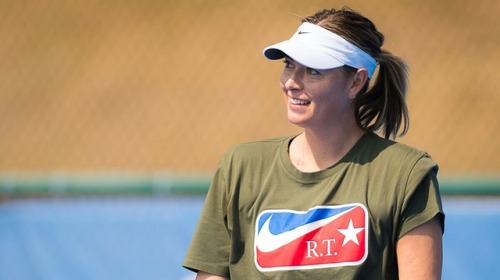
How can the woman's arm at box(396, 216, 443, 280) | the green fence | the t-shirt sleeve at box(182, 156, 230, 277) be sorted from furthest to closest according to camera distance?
the green fence → the t-shirt sleeve at box(182, 156, 230, 277) → the woman's arm at box(396, 216, 443, 280)

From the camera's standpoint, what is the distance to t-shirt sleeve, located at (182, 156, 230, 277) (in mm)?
2670

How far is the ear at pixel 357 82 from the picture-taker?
2.63 meters

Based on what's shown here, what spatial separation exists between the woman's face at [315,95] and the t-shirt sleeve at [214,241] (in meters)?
0.30

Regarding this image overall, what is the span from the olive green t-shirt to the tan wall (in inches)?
211

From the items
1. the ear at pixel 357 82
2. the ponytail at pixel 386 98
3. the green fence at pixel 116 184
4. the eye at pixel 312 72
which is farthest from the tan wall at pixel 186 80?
the eye at pixel 312 72

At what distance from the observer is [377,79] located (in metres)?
2.74

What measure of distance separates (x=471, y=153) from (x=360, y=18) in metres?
5.65

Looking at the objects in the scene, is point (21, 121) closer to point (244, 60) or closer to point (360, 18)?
point (244, 60)

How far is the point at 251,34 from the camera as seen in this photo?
363 inches

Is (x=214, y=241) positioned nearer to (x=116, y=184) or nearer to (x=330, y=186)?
(x=330, y=186)

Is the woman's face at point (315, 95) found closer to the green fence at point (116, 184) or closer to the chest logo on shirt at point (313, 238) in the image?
the chest logo on shirt at point (313, 238)

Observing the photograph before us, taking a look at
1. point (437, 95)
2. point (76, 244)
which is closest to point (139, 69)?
point (437, 95)

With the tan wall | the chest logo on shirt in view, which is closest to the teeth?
the chest logo on shirt

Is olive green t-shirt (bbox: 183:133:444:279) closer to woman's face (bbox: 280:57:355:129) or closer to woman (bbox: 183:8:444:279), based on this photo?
woman (bbox: 183:8:444:279)
